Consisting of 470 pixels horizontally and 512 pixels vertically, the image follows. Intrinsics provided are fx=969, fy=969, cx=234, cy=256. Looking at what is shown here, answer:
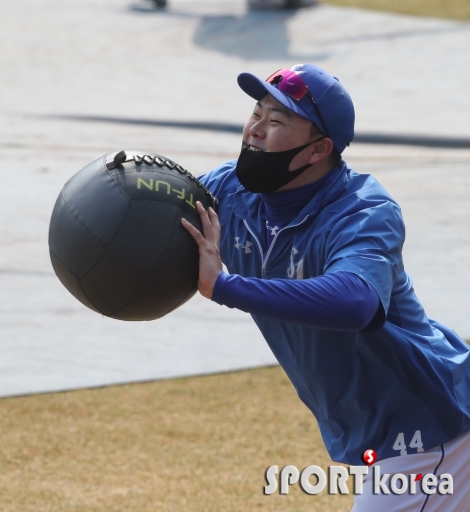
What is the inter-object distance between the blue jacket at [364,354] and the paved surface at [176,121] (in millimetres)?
3180

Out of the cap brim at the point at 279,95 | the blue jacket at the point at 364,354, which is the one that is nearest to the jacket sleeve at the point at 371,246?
the blue jacket at the point at 364,354

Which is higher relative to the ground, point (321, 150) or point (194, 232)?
point (321, 150)

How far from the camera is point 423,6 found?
23891 millimetres

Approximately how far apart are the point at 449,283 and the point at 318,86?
5393 millimetres

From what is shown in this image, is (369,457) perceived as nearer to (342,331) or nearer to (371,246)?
(342,331)

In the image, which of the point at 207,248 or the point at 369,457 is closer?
the point at 207,248

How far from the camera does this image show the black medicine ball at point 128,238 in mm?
3428

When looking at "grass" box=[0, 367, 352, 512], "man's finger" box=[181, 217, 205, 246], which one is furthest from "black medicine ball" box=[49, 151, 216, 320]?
"grass" box=[0, 367, 352, 512]

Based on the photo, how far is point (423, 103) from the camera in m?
17.5

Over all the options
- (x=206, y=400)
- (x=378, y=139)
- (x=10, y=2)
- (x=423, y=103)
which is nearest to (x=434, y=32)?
(x=423, y=103)

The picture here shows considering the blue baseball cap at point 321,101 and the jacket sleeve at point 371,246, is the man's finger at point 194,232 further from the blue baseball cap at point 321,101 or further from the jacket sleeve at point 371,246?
the blue baseball cap at point 321,101

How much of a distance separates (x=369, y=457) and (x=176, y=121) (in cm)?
1269

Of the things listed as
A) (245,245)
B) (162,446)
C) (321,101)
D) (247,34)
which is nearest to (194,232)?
(245,245)

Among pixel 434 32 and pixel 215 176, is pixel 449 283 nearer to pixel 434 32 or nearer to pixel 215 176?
pixel 215 176
